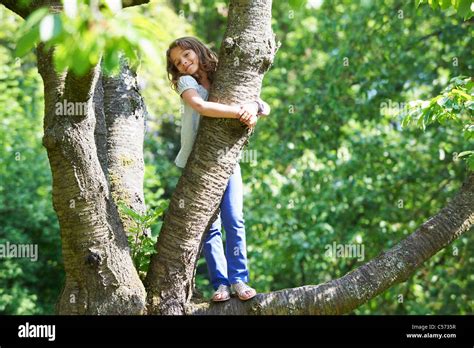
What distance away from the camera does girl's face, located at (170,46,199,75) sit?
12.8 feet

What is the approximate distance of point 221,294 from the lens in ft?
11.9

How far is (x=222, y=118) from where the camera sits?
345cm

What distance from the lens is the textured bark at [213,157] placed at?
346 cm

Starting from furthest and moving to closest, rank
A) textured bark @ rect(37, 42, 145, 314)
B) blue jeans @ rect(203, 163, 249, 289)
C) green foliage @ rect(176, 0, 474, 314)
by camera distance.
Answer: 1. green foliage @ rect(176, 0, 474, 314)
2. blue jeans @ rect(203, 163, 249, 289)
3. textured bark @ rect(37, 42, 145, 314)

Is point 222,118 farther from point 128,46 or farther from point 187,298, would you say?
point 128,46

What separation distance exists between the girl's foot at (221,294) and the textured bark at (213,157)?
167 mm

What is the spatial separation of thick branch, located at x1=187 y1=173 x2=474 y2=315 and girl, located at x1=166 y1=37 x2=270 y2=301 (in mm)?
89

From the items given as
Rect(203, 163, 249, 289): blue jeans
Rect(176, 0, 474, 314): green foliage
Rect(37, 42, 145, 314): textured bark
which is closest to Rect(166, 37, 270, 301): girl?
Rect(203, 163, 249, 289): blue jeans

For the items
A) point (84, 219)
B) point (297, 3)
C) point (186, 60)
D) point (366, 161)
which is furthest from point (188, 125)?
point (366, 161)

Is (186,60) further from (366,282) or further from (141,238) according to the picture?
(366,282)

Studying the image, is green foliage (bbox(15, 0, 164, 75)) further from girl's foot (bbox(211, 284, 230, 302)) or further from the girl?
girl's foot (bbox(211, 284, 230, 302))

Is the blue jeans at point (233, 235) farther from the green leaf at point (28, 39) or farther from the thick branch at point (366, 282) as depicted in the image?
the green leaf at point (28, 39)
